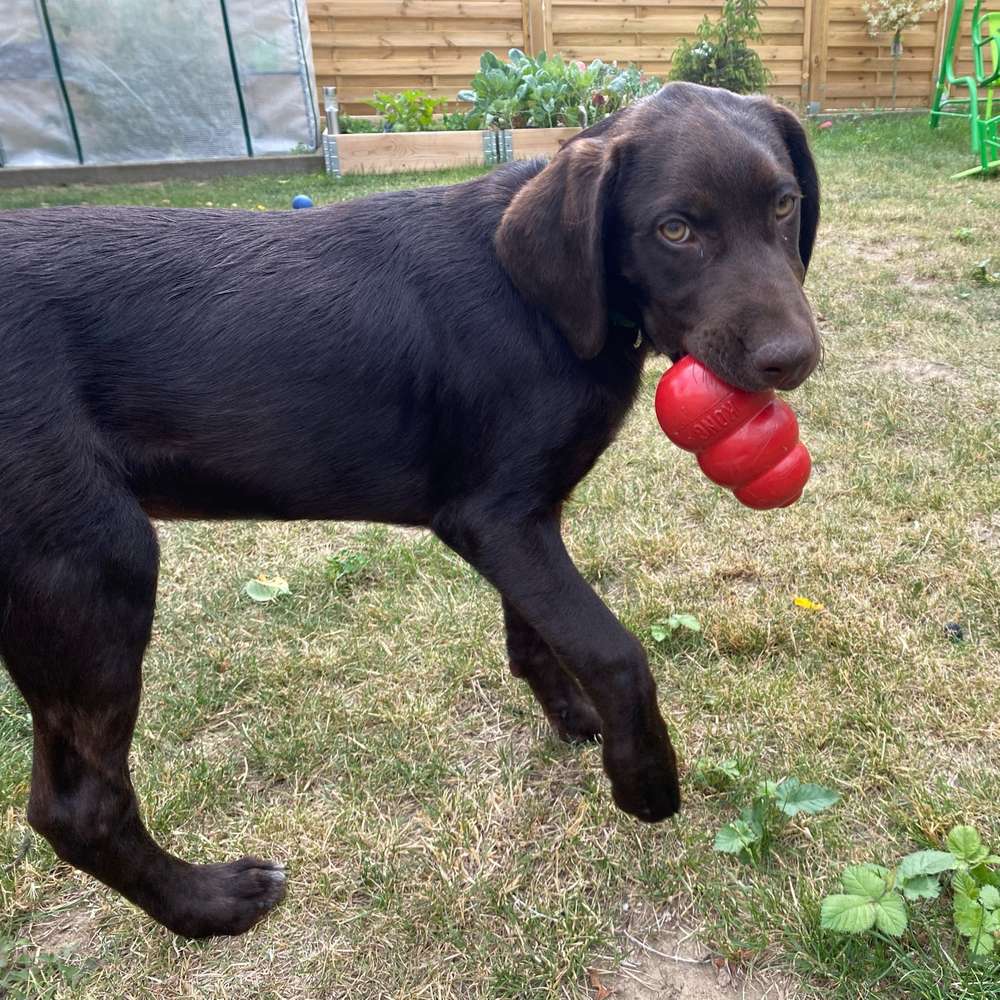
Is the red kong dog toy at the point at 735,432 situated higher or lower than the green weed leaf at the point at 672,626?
higher

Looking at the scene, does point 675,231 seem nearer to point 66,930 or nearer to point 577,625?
point 577,625

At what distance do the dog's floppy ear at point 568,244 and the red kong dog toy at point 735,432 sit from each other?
21 centimetres

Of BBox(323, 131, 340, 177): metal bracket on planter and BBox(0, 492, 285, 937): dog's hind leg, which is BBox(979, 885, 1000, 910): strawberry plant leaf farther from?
BBox(323, 131, 340, 177): metal bracket on planter

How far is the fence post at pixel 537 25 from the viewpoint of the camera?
43.5 ft

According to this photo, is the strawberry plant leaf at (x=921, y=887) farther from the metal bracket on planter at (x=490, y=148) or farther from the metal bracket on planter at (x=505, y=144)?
the metal bracket on planter at (x=490, y=148)

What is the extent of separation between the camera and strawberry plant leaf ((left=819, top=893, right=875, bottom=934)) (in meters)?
1.55

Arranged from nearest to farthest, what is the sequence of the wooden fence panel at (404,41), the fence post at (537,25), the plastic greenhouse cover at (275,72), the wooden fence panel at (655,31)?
the plastic greenhouse cover at (275,72), the wooden fence panel at (404,41), the fence post at (537,25), the wooden fence panel at (655,31)

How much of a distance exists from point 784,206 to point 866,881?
133 cm

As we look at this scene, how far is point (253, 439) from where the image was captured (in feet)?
5.79

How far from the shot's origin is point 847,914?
156 cm

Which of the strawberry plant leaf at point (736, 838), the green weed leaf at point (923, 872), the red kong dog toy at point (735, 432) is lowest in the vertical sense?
the strawberry plant leaf at point (736, 838)

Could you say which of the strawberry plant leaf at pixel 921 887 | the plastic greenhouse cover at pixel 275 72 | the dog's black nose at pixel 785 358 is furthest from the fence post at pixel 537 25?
the strawberry plant leaf at pixel 921 887

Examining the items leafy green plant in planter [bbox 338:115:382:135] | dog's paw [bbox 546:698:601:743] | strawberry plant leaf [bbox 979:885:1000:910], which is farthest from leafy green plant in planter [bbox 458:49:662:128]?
strawberry plant leaf [bbox 979:885:1000:910]

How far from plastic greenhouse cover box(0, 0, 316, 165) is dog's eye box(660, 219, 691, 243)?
10.2 metres
